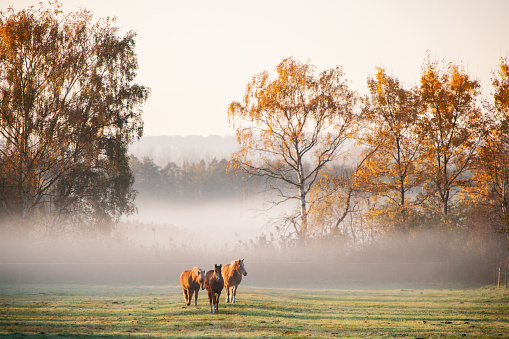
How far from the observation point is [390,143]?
3606 centimetres

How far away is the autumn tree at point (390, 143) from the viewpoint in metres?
35.2

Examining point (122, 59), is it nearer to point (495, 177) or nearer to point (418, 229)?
point (418, 229)

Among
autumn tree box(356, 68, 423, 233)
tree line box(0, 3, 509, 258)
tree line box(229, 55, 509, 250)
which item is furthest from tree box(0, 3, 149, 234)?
autumn tree box(356, 68, 423, 233)

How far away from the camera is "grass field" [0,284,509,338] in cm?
1305

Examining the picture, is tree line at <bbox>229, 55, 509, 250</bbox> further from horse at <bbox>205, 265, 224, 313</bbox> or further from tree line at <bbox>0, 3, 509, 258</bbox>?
horse at <bbox>205, 265, 224, 313</bbox>

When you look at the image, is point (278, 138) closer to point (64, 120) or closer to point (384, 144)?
point (384, 144)

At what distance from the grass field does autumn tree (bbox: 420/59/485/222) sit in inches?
469

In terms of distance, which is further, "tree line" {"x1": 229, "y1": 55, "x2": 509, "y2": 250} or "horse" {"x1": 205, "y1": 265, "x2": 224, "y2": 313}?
"tree line" {"x1": 229, "y1": 55, "x2": 509, "y2": 250}

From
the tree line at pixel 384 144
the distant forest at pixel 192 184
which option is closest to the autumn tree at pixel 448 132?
the tree line at pixel 384 144

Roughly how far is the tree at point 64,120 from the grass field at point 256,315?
10.6 m

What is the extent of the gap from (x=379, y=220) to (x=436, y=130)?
7889mm

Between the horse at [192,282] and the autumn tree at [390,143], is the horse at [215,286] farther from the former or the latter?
the autumn tree at [390,143]

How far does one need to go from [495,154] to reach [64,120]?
29.8m

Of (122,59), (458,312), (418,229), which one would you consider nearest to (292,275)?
(418,229)
